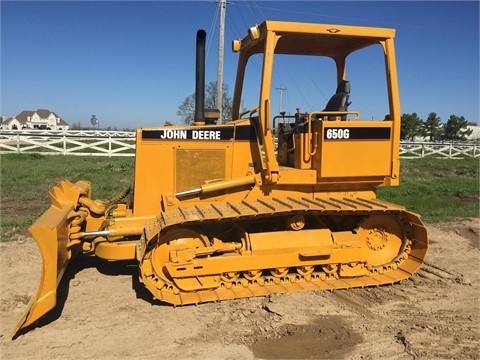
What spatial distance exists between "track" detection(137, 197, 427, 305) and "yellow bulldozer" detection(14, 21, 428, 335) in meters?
0.01

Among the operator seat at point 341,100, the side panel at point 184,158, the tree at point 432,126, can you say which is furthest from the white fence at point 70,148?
the tree at point 432,126

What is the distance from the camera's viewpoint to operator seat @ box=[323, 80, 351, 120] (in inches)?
228

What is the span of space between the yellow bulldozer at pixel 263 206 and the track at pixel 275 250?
0.01m

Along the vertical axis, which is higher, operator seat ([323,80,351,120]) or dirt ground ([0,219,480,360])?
operator seat ([323,80,351,120])

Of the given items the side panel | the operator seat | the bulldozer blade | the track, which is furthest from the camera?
the operator seat

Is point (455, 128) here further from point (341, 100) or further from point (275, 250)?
point (275, 250)

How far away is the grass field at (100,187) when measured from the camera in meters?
9.87

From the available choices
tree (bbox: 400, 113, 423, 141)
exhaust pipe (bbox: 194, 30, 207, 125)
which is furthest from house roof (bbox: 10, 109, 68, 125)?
exhaust pipe (bbox: 194, 30, 207, 125)

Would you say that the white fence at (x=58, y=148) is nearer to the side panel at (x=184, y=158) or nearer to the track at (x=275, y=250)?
the side panel at (x=184, y=158)

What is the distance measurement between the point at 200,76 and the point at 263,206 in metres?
1.99

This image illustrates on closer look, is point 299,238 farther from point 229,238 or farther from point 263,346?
Result: point 263,346

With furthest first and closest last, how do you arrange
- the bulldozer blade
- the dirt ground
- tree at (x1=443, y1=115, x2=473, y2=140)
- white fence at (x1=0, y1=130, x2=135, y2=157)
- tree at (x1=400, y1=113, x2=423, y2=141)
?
tree at (x1=443, y1=115, x2=473, y2=140) < tree at (x1=400, y1=113, x2=423, y2=141) < white fence at (x1=0, y1=130, x2=135, y2=157) < the bulldozer blade < the dirt ground

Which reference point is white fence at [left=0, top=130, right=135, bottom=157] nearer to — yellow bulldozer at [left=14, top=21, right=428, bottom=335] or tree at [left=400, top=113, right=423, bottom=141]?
yellow bulldozer at [left=14, top=21, right=428, bottom=335]

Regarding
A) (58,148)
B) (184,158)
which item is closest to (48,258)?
(184,158)
